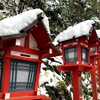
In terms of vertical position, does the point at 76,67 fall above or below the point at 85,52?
below

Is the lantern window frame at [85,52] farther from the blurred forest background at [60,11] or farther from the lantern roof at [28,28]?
the blurred forest background at [60,11]

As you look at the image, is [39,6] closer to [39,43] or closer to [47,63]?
[47,63]

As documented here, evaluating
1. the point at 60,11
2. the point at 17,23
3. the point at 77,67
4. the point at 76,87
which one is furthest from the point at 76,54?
the point at 60,11

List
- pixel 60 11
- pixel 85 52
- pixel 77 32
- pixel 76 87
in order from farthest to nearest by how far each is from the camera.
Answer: pixel 60 11, pixel 85 52, pixel 76 87, pixel 77 32

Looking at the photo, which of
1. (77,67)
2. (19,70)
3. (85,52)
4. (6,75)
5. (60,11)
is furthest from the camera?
(60,11)

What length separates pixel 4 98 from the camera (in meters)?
2.77

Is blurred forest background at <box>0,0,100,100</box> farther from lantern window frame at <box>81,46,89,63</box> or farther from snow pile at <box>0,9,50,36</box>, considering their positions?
snow pile at <box>0,9,50,36</box>

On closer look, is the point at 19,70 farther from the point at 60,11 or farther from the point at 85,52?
the point at 60,11

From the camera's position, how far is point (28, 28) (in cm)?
294

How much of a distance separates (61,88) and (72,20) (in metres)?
7.11

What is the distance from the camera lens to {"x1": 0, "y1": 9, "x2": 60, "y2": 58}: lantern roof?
274 cm

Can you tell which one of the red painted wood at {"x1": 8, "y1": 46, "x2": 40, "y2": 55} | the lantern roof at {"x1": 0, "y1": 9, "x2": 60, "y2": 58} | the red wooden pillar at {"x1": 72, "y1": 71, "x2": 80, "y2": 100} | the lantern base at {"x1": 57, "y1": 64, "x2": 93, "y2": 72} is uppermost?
the lantern roof at {"x1": 0, "y1": 9, "x2": 60, "y2": 58}

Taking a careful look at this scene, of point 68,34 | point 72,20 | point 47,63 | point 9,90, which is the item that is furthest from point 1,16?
point 9,90

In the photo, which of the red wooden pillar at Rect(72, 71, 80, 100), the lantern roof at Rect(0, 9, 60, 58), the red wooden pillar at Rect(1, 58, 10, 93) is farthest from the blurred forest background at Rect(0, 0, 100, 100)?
the red wooden pillar at Rect(1, 58, 10, 93)
